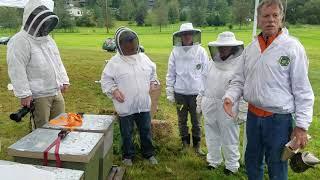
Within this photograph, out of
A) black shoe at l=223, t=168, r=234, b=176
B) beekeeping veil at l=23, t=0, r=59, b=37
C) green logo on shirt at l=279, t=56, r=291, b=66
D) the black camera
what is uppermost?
beekeeping veil at l=23, t=0, r=59, b=37

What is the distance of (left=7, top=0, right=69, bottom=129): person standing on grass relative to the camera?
4598 millimetres

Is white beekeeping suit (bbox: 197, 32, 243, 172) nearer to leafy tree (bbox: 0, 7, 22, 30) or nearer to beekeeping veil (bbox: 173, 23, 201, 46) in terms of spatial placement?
beekeeping veil (bbox: 173, 23, 201, 46)

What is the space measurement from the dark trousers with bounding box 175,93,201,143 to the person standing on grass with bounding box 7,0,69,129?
194 centimetres

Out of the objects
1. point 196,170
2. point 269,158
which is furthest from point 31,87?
point 269,158

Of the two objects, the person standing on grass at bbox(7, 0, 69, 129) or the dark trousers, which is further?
the dark trousers

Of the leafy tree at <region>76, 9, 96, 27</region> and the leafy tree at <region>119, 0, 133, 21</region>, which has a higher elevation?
the leafy tree at <region>119, 0, 133, 21</region>

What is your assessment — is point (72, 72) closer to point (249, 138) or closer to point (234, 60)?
point (234, 60)

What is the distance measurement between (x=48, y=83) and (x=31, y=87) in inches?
8.6

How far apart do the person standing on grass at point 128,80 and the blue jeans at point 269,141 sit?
1.76 m

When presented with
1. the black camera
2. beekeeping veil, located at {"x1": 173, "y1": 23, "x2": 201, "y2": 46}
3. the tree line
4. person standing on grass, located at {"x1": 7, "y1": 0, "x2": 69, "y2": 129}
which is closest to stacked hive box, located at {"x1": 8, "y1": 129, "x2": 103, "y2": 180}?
the black camera

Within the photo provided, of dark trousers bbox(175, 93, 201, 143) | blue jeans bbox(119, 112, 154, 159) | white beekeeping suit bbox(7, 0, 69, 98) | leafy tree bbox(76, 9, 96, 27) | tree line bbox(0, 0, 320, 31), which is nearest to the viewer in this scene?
white beekeeping suit bbox(7, 0, 69, 98)

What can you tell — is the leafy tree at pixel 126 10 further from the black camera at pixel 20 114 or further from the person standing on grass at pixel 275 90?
the person standing on grass at pixel 275 90

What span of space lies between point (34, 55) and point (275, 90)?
113 inches

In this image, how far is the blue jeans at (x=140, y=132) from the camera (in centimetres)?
541
